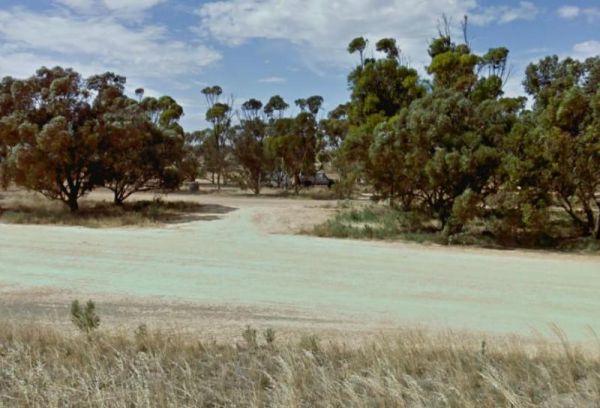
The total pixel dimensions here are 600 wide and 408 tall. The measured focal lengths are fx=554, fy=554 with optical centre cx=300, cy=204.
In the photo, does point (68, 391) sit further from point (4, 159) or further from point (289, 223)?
point (4, 159)

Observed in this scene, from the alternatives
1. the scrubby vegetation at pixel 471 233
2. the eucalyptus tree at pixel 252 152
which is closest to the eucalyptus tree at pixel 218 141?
the eucalyptus tree at pixel 252 152

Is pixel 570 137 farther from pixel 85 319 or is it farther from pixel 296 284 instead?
pixel 85 319

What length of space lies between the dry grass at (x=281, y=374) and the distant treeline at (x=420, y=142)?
11096mm

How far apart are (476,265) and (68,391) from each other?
11082mm

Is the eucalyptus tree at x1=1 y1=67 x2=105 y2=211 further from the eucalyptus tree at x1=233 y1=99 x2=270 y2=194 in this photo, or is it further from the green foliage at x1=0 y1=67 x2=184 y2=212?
the eucalyptus tree at x1=233 y1=99 x2=270 y2=194

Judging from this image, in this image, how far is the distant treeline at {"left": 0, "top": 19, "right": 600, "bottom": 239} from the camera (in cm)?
1611

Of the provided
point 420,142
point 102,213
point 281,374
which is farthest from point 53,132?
point 281,374

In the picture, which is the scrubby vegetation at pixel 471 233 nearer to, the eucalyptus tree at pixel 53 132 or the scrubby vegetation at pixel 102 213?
the scrubby vegetation at pixel 102 213

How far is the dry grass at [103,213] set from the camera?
22938 mm

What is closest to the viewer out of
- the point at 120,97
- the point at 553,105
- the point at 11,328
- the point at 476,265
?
the point at 11,328

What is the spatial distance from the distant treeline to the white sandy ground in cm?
230

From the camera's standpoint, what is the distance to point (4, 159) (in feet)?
81.5

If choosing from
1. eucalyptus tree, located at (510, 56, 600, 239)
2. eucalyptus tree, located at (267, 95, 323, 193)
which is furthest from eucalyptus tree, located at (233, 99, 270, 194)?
eucalyptus tree, located at (510, 56, 600, 239)

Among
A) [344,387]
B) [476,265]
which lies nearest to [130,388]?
[344,387]
